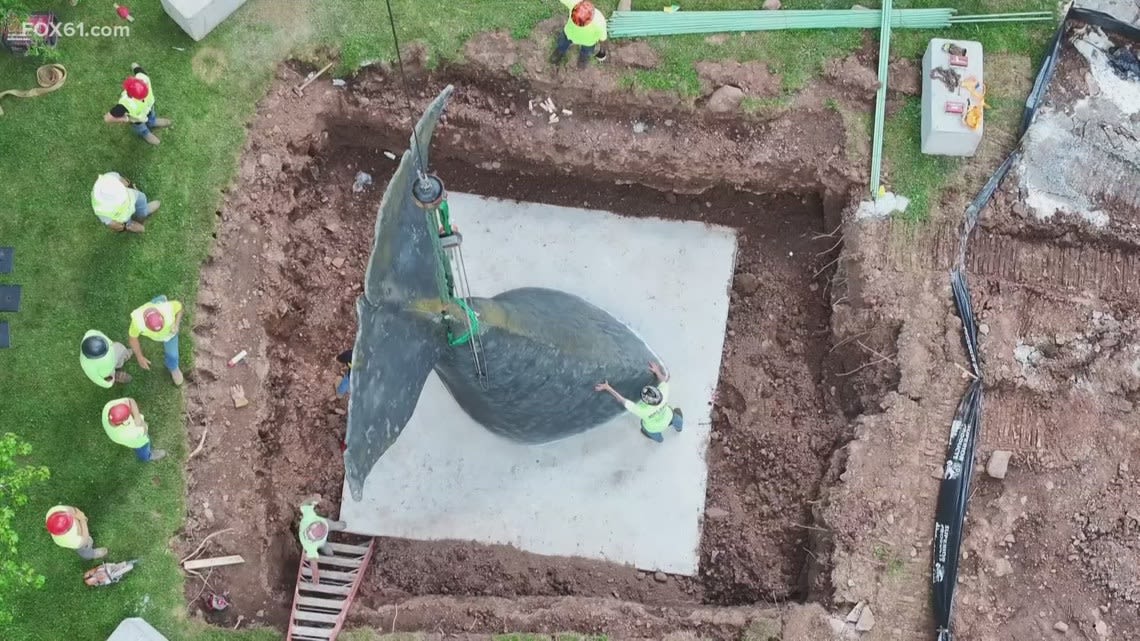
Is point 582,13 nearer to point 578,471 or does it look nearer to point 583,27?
point 583,27

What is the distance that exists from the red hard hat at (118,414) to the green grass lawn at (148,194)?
75 cm

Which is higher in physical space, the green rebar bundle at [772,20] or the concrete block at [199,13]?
the green rebar bundle at [772,20]

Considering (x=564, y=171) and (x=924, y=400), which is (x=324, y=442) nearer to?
(x=564, y=171)

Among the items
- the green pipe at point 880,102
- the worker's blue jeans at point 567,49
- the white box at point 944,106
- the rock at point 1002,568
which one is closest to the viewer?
the rock at point 1002,568

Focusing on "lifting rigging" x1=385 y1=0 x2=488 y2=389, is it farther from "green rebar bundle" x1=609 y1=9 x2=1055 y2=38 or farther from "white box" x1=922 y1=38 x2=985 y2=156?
"white box" x1=922 y1=38 x2=985 y2=156

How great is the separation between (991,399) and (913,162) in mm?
2504

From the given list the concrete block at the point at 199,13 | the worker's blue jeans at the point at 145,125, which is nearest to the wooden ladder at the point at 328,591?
the worker's blue jeans at the point at 145,125

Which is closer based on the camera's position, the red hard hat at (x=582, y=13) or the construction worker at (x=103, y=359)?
the construction worker at (x=103, y=359)

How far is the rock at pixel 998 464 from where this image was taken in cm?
809

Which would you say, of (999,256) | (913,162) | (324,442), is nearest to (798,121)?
(913,162)

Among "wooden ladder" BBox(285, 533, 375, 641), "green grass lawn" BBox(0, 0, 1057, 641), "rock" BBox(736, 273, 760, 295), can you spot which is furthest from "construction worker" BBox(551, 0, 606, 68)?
"wooden ladder" BBox(285, 533, 375, 641)

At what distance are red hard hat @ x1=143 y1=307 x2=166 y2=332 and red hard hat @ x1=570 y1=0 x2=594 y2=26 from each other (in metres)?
4.61

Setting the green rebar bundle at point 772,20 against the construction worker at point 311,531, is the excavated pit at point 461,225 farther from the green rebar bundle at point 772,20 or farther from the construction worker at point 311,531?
the green rebar bundle at point 772,20

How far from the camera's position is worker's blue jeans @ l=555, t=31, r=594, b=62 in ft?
28.0
